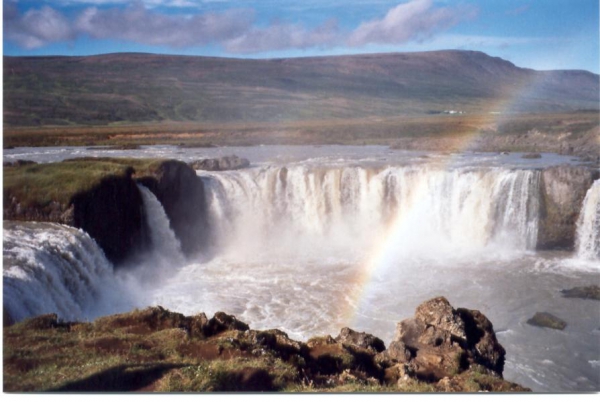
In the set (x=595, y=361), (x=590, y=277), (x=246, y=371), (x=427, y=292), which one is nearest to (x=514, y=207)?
(x=590, y=277)

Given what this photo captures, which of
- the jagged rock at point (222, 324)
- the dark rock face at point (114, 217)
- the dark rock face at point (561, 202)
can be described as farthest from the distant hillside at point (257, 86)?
the jagged rock at point (222, 324)

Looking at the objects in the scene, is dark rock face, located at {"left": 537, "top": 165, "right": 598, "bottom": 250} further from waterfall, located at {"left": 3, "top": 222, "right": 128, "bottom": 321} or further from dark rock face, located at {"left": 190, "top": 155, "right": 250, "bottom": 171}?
waterfall, located at {"left": 3, "top": 222, "right": 128, "bottom": 321}

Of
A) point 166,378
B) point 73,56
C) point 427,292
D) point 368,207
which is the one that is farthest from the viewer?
point 368,207

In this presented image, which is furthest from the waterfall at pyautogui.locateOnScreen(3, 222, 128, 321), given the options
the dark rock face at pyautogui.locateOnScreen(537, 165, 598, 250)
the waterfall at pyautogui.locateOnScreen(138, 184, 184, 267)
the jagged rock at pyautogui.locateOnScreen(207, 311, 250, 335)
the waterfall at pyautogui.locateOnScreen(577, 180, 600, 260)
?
the waterfall at pyautogui.locateOnScreen(577, 180, 600, 260)

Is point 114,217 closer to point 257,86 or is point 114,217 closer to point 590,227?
point 257,86

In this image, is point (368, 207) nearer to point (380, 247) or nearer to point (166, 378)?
point (380, 247)

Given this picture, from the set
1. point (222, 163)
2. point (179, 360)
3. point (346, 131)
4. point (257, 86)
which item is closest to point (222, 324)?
point (179, 360)
